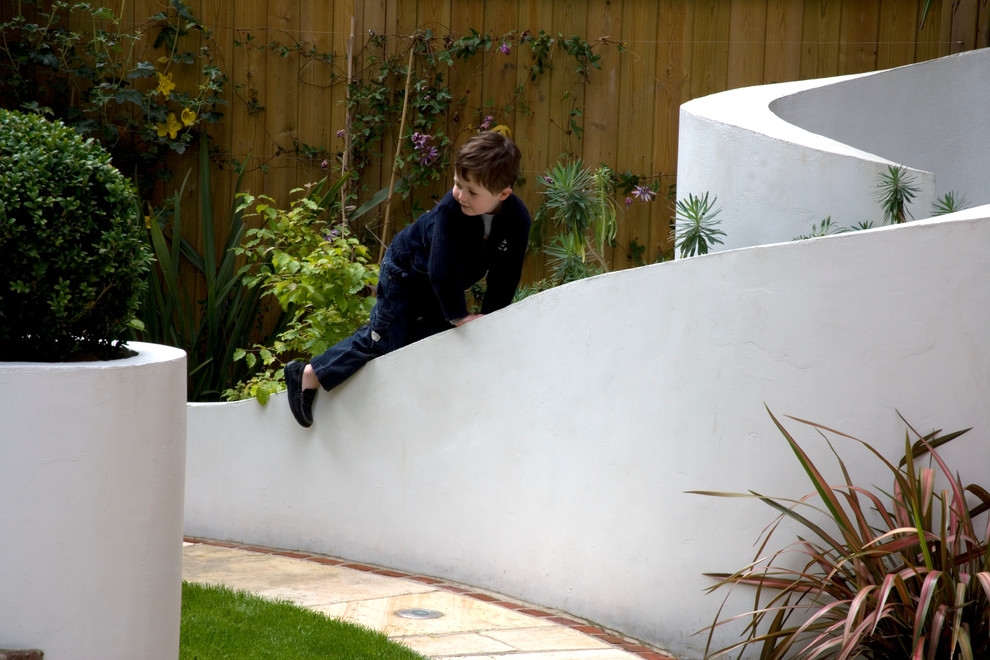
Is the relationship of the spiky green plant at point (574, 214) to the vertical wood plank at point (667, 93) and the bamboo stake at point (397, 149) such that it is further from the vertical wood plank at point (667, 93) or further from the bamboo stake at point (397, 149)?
the bamboo stake at point (397, 149)

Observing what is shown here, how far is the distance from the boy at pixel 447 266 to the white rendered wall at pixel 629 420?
0.11 metres

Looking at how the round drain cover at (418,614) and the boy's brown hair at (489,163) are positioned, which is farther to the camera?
the boy's brown hair at (489,163)

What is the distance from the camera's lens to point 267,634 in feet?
10.4

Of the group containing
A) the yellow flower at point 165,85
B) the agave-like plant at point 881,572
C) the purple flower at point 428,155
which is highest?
the yellow flower at point 165,85

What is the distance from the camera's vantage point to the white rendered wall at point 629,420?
2820mm

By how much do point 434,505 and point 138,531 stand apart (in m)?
1.82

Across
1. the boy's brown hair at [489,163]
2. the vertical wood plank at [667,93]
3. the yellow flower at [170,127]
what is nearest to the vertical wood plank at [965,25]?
the vertical wood plank at [667,93]

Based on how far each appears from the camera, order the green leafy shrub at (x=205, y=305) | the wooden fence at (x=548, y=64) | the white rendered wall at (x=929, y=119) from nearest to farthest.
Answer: the white rendered wall at (x=929, y=119) < the green leafy shrub at (x=205, y=305) < the wooden fence at (x=548, y=64)

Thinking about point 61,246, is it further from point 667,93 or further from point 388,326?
point 667,93

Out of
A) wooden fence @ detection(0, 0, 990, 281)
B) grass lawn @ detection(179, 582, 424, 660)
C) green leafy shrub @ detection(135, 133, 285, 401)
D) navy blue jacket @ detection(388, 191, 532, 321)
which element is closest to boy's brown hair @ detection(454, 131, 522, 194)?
navy blue jacket @ detection(388, 191, 532, 321)

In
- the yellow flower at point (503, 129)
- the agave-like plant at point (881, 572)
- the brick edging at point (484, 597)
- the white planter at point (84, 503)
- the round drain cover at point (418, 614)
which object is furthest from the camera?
the yellow flower at point (503, 129)

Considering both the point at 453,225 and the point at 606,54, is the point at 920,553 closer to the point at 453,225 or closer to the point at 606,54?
the point at 453,225

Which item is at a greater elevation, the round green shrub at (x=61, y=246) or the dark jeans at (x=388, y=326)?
the round green shrub at (x=61, y=246)

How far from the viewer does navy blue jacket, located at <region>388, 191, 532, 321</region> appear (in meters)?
3.80
